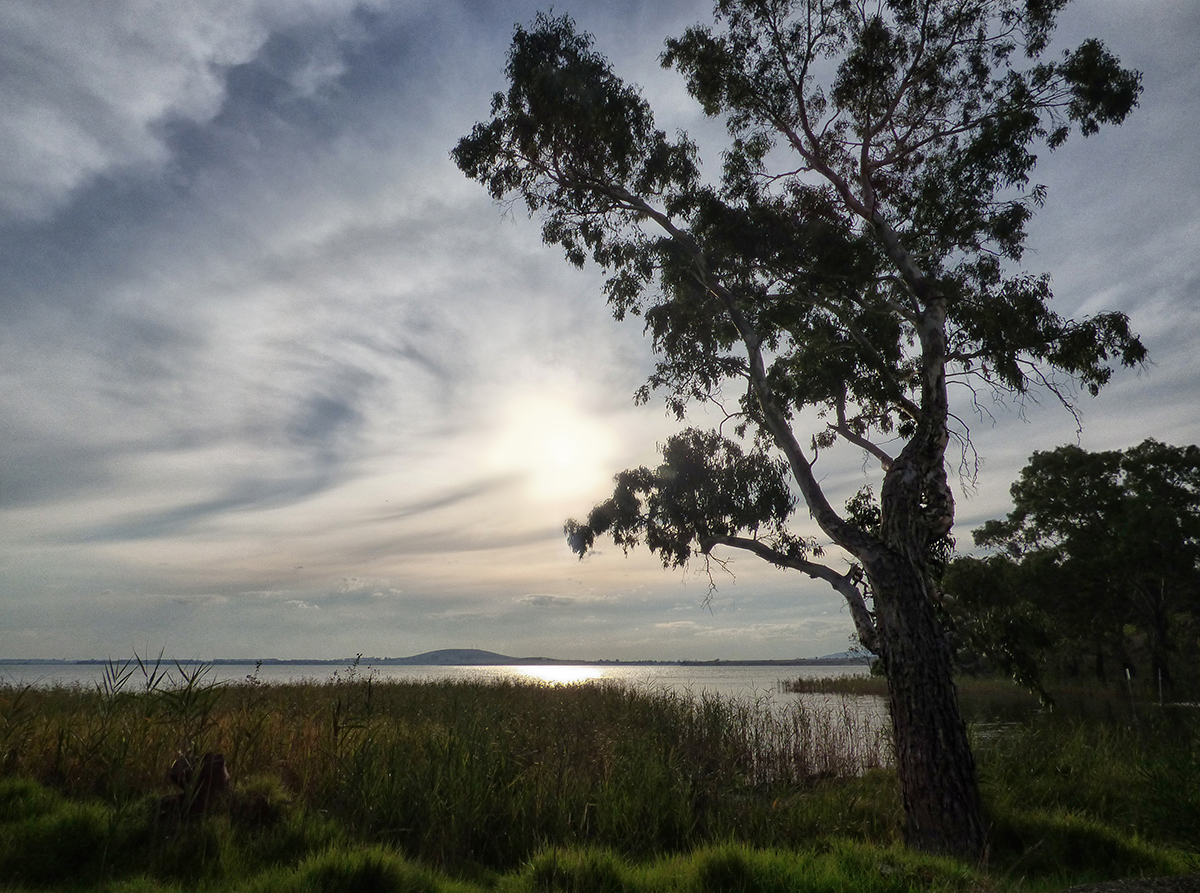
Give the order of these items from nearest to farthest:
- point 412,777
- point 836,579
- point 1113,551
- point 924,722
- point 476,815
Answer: point 476,815
point 412,777
point 924,722
point 836,579
point 1113,551

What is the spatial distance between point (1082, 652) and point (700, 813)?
39.0 metres

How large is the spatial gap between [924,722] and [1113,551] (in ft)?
96.1

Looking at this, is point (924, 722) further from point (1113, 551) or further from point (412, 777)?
point (1113, 551)

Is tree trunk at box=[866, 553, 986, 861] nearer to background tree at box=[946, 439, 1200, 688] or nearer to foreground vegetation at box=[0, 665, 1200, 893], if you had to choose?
foreground vegetation at box=[0, 665, 1200, 893]

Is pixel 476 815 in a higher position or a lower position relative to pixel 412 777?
lower

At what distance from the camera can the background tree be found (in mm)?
29359

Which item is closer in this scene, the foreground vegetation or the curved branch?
the foreground vegetation

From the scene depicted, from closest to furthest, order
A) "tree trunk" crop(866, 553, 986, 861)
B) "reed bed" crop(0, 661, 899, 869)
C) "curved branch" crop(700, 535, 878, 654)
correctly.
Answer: "reed bed" crop(0, 661, 899, 869) → "tree trunk" crop(866, 553, 986, 861) → "curved branch" crop(700, 535, 878, 654)

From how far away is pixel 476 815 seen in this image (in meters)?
6.84

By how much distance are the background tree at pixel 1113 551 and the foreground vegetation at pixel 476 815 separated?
23.4 m

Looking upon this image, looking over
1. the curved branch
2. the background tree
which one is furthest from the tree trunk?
the background tree

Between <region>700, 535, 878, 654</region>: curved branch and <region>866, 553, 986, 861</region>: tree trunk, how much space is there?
1.36ft

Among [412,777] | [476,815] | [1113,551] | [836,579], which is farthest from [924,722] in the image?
[1113,551]

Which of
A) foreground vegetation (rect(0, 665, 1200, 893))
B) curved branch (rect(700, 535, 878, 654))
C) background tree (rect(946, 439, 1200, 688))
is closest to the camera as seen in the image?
foreground vegetation (rect(0, 665, 1200, 893))
